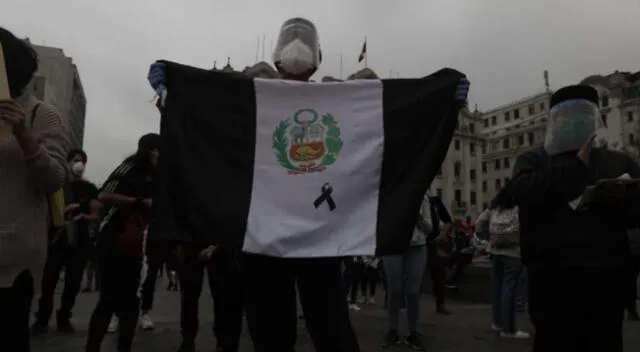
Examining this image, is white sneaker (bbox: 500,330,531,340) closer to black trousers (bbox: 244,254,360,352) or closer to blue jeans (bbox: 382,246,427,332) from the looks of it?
blue jeans (bbox: 382,246,427,332)

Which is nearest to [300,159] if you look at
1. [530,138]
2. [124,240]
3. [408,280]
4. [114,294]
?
[124,240]

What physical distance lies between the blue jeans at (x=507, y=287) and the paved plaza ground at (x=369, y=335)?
217 millimetres

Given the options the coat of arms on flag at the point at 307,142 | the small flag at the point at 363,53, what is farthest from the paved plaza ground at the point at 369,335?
the small flag at the point at 363,53

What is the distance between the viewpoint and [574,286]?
10.0 ft

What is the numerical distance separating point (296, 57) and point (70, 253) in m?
4.53

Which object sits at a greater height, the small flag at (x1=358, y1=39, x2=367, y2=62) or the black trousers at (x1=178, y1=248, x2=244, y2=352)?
the small flag at (x1=358, y1=39, x2=367, y2=62)

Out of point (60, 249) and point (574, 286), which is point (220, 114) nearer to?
point (574, 286)

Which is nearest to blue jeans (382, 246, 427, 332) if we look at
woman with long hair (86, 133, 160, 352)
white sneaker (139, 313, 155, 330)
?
woman with long hair (86, 133, 160, 352)

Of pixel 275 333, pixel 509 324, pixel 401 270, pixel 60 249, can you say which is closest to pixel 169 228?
pixel 275 333

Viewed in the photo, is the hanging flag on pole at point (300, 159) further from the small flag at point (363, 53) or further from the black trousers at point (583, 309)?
the small flag at point (363, 53)

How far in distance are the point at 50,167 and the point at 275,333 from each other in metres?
1.37

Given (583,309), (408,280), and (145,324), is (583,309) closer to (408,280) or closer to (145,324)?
(408,280)

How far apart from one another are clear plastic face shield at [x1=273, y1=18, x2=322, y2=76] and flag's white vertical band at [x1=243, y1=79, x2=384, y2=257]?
0.39 feet

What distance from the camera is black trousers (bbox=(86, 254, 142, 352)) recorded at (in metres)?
4.36
